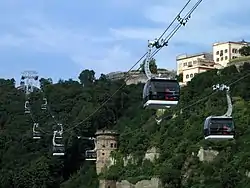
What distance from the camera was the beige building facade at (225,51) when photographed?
7531cm

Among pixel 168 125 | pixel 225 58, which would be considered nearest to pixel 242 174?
pixel 168 125

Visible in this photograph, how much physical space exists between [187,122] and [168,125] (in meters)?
2.98

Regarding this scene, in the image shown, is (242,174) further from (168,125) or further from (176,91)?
(176,91)

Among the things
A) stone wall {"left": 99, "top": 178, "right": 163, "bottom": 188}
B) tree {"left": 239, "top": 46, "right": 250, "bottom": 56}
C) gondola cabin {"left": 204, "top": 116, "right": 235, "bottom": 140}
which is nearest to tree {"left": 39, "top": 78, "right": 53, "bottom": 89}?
tree {"left": 239, "top": 46, "right": 250, "bottom": 56}

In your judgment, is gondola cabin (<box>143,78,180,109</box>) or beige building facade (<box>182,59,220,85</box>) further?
beige building facade (<box>182,59,220,85</box>)

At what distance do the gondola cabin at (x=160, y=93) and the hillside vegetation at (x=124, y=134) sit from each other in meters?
19.8

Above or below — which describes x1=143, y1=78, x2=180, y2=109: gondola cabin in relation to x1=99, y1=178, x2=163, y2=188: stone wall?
above

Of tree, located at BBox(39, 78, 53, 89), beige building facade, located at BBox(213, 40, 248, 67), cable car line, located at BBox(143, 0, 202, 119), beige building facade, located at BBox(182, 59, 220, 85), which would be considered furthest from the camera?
tree, located at BBox(39, 78, 53, 89)

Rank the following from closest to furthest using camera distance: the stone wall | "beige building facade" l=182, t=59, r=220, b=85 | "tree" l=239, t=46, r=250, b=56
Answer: the stone wall → "tree" l=239, t=46, r=250, b=56 → "beige building facade" l=182, t=59, r=220, b=85

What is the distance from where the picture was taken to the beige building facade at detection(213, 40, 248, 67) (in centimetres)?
7531

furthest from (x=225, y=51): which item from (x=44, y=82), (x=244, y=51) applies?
(x=44, y=82)

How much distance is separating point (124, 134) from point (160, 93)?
42.0m

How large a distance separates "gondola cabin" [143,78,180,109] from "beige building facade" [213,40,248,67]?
5392cm

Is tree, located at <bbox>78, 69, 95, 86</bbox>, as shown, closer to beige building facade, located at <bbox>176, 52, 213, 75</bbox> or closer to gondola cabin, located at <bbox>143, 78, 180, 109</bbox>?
beige building facade, located at <bbox>176, 52, 213, 75</bbox>
